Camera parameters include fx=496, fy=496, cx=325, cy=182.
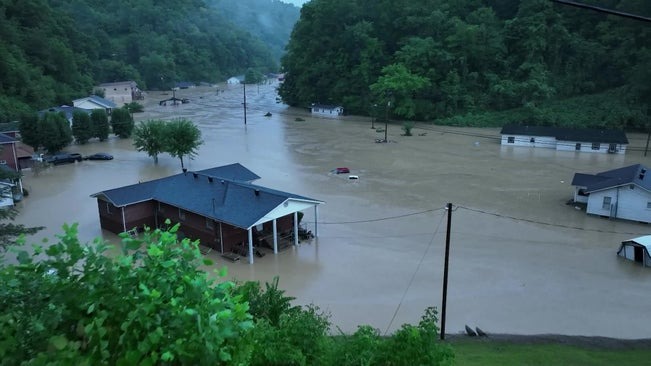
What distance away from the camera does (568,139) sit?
41.9 metres

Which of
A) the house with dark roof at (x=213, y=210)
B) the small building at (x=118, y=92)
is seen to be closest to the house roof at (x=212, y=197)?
the house with dark roof at (x=213, y=210)

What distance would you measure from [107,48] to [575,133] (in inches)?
3541

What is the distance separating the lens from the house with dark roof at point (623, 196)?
938 inches

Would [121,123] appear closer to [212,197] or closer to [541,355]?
[212,197]

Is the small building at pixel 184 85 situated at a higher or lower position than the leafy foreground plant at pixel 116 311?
higher

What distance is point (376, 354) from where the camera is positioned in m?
6.20

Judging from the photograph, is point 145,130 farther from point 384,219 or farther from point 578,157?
point 578,157

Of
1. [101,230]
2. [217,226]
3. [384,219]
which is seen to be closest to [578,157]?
[384,219]

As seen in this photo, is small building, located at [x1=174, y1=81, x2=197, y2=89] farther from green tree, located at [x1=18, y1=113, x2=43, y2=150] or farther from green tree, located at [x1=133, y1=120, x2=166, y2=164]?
green tree, located at [x1=133, y1=120, x2=166, y2=164]

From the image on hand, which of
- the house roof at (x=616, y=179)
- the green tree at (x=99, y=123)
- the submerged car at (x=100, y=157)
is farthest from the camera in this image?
the green tree at (x=99, y=123)

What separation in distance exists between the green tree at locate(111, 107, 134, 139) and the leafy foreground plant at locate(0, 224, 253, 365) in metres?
46.2

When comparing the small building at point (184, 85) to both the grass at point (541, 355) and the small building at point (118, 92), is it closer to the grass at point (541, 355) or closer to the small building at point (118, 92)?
the small building at point (118, 92)

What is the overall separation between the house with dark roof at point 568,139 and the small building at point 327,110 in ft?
84.4

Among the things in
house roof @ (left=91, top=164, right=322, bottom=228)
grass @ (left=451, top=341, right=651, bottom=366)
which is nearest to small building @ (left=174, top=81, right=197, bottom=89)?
house roof @ (left=91, top=164, right=322, bottom=228)
